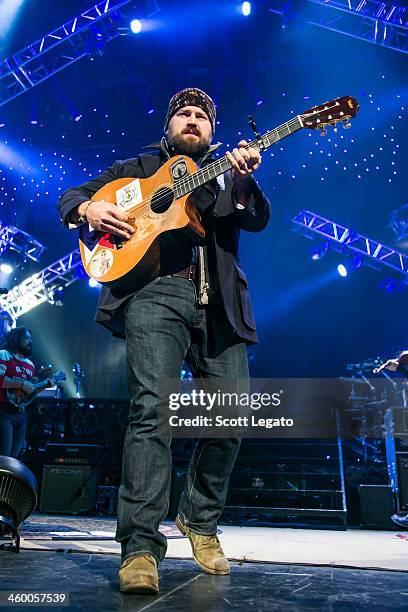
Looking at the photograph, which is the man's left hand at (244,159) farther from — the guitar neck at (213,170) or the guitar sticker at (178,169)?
the guitar sticker at (178,169)

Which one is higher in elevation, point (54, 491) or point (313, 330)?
point (313, 330)

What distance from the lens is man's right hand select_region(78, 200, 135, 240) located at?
230 centimetres

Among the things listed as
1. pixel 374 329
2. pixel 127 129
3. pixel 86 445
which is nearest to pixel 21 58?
pixel 127 129

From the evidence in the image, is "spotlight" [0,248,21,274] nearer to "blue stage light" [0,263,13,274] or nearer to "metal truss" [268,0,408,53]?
"blue stage light" [0,263,13,274]

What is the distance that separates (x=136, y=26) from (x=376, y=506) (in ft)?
31.7

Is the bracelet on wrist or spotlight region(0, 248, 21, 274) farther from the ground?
spotlight region(0, 248, 21, 274)

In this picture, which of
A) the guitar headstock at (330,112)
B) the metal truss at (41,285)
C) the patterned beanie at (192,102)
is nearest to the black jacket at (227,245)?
the patterned beanie at (192,102)

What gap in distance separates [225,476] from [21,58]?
34.7 ft

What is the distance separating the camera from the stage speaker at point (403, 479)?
5.46m

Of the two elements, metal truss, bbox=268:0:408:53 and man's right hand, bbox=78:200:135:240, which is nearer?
man's right hand, bbox=78:200:135:240

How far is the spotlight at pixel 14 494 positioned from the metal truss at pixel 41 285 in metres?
11.1

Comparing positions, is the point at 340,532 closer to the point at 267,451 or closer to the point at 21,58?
the point at 267,451

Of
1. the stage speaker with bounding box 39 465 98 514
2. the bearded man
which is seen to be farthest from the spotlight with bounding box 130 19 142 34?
the bearded man

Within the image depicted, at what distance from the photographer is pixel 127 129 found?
1257 cm
